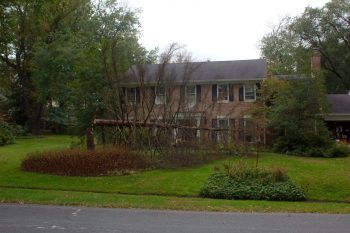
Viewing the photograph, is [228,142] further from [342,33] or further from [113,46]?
[342,33]

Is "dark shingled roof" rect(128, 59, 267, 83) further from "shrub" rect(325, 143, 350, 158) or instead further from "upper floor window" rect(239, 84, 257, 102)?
"shrub" rect(325, 143, 350, 158)

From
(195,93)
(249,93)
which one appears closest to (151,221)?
(195,93)

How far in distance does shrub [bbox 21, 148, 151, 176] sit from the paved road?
767cm

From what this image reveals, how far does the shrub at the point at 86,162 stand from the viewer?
22.2 m

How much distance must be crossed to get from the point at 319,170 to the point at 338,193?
4003 millimetres

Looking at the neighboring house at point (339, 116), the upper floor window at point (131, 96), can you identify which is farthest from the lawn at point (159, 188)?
the neighboring house at point (339, 116)

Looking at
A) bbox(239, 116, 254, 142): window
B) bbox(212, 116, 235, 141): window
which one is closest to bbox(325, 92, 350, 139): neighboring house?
bbox(239, 116, 254, 142): window

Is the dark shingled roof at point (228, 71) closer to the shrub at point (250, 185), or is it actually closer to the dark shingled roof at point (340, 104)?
the dark shingled roof at point (340, 104)

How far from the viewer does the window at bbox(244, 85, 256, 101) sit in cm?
3838

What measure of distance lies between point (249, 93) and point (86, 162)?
766 inches

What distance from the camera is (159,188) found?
19391 mm

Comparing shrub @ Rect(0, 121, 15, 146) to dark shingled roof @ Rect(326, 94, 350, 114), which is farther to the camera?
dark shingled roof @ Rect(326, 94, 350, 114)

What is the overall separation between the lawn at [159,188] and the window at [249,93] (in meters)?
13.3

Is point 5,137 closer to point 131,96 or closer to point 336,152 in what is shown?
point 131,96
